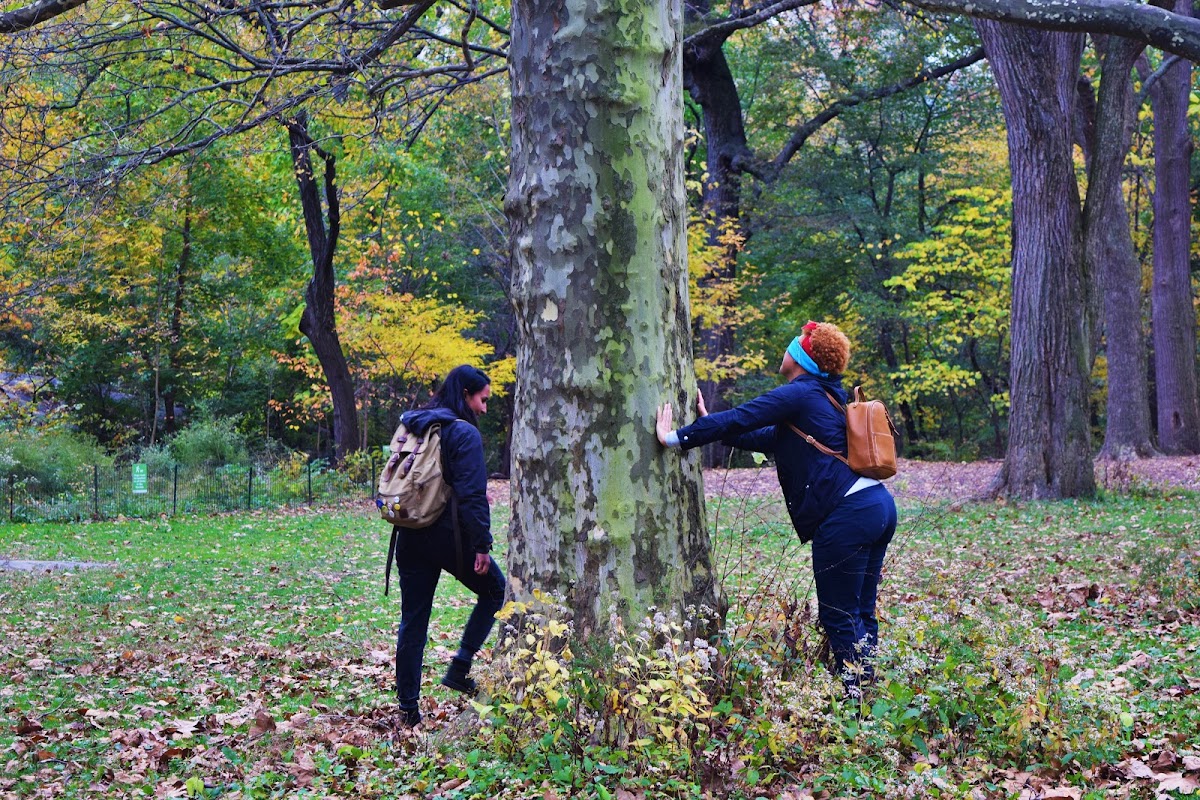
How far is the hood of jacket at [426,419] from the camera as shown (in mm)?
5535

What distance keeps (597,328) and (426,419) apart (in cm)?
123

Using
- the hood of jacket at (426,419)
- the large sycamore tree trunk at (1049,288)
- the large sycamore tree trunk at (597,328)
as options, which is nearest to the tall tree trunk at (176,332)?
the large sycamore tree trunk at (1049,288)

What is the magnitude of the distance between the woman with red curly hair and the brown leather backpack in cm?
4

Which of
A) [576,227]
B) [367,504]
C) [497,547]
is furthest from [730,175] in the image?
[576,227]

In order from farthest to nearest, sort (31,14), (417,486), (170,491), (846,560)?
(170,491)
(31,14)
(417,486)
(846,560)

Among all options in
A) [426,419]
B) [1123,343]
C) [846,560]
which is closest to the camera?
[846,560]

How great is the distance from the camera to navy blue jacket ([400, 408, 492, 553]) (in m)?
5.49

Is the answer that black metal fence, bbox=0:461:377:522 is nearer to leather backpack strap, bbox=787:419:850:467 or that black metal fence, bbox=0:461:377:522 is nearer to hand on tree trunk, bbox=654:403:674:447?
hand on tree trunk, bbox=654:403:674:447

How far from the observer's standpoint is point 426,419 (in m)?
5.55

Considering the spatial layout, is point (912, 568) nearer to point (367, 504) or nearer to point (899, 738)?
point (899, 738)

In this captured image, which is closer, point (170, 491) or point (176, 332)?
point (170, 491)

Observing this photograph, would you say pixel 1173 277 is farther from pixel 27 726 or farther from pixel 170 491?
pixel 27 726

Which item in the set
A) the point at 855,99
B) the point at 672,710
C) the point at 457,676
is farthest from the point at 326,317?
the point at 672,710

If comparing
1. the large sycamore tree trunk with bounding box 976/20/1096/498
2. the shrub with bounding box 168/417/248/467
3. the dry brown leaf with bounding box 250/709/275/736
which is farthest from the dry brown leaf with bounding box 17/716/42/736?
the shrub with bounding box 168/417/248/467
